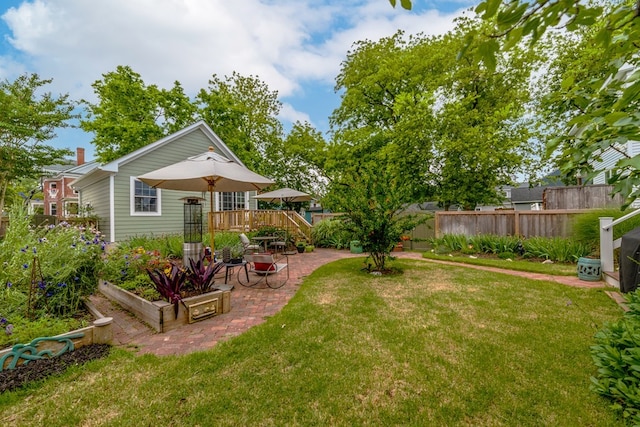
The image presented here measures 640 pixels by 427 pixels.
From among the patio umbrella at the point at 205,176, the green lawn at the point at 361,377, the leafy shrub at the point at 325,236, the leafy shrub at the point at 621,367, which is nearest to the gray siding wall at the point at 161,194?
the leafy shrub at the point at 325,236

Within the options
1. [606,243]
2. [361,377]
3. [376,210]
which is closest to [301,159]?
[376,210]

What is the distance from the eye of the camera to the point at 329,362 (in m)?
2.89

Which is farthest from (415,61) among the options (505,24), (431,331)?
(505,24)

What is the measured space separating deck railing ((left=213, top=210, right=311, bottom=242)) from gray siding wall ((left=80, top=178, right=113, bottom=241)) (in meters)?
4.00

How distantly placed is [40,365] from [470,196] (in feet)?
48.1

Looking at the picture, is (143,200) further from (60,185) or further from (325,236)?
(60,185)

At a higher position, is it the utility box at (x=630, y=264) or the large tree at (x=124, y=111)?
the large tree at (x=124, y=111)

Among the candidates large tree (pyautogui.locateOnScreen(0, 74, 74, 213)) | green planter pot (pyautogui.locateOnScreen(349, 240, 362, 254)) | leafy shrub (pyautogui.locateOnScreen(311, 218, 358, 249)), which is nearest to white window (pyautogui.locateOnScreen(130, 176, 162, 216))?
leafy shrub (pyautogui.locateOnScreen(311, 218, 358, 249))

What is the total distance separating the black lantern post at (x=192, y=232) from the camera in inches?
241

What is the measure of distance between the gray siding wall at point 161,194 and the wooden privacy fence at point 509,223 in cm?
1083

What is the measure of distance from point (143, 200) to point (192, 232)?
22.1 feet

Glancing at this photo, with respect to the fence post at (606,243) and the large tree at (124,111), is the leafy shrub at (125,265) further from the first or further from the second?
the large tree at (124,111)

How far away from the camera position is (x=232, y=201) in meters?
14.5

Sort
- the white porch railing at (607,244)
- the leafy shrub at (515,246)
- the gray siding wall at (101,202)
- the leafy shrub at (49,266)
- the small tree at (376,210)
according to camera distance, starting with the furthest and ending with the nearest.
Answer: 1. the gray siding wall at (101,202)
2. the leafy shrub at (515,246)
3. the small tree at (376,210)
4. the white porch railing at (607,244)
5. the leafy shrub at (49,266)
